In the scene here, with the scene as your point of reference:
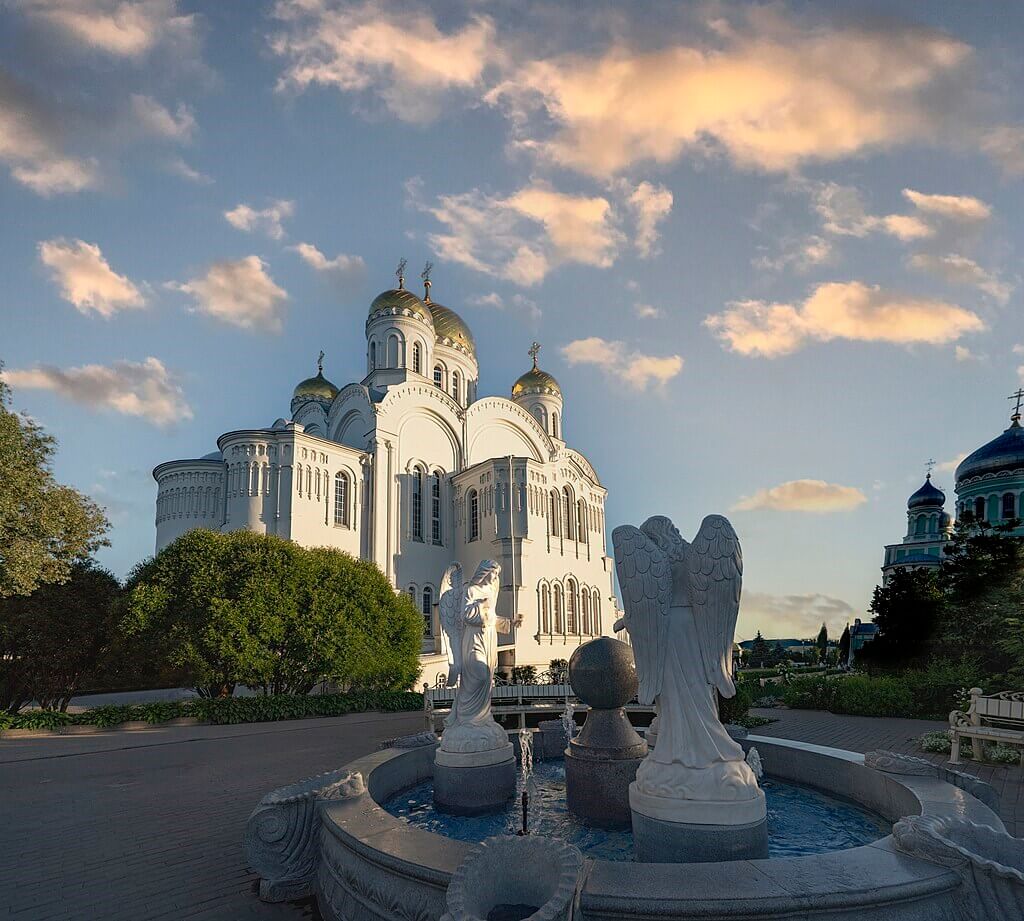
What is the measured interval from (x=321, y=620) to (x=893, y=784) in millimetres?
18000

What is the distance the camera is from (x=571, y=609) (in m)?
37.3

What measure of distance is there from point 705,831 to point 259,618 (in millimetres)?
17700

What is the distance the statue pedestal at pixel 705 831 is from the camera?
4.93m

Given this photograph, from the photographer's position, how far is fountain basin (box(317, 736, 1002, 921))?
3633 mm

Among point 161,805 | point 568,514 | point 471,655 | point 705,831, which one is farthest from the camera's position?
point 568,514

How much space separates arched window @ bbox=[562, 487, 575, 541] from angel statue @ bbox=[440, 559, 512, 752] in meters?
29.5

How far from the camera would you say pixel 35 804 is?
862cm

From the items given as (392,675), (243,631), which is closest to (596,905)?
(243,631)

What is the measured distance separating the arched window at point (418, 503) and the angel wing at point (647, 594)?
30.7m

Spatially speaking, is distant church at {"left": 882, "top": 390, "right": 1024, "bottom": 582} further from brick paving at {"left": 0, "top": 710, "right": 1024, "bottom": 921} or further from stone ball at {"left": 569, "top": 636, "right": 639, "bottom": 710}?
stone ball at {"left": 569, "top": 636, "right": 639, "bottom": 710}

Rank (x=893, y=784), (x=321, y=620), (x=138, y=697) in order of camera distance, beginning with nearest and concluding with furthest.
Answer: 1. (x=893, y=784)
2. (x=321, y=620)
3. (x=138, y=697)

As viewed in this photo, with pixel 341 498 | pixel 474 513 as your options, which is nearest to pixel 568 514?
pixel 474 513

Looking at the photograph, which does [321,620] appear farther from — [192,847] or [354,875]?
[354,875]

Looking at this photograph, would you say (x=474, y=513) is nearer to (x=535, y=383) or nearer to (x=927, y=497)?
(x=535, y=383)
